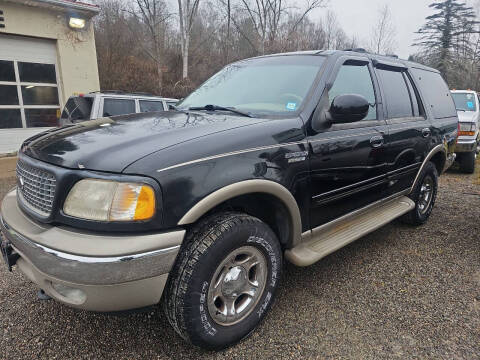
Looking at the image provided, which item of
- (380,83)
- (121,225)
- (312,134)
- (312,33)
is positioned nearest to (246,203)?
(312,134)

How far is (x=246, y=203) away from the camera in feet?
7.33

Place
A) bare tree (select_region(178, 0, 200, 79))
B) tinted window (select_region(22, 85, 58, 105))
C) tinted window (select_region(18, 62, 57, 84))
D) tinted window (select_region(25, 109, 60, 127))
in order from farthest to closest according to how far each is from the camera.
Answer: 1. bare tree (select_region(178, 0, 200, 79))
2. tinted window (select_region(25, 109, 60, 127))
3. tinted window (select_region(22, 85, 58, 105))
4. tinted window (select_region(18, 62, 57, 84))

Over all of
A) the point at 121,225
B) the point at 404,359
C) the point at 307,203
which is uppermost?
the point at 121,225

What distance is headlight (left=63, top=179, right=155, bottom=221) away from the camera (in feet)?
5.39

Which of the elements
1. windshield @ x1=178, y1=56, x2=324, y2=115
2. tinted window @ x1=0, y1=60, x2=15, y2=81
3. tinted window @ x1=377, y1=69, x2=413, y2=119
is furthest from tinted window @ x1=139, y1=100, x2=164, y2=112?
tinted window @ x1=377, y1=69, x2=413, y2=119

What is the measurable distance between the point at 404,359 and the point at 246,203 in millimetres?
1340

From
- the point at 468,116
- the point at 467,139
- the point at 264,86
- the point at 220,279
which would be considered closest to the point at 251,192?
the point at 220,279

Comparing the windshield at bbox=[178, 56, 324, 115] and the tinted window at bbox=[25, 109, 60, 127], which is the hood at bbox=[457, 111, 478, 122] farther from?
the tinted window at bbox=[25, 109, 60, 127]

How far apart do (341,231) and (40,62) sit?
9.22m

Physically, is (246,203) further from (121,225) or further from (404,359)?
(404,359)

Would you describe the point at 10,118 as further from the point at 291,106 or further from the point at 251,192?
the point at 251,192

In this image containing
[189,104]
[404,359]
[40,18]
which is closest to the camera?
[404,359]

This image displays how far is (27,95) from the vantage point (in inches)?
349

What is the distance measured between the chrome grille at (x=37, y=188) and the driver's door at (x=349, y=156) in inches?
63.8
